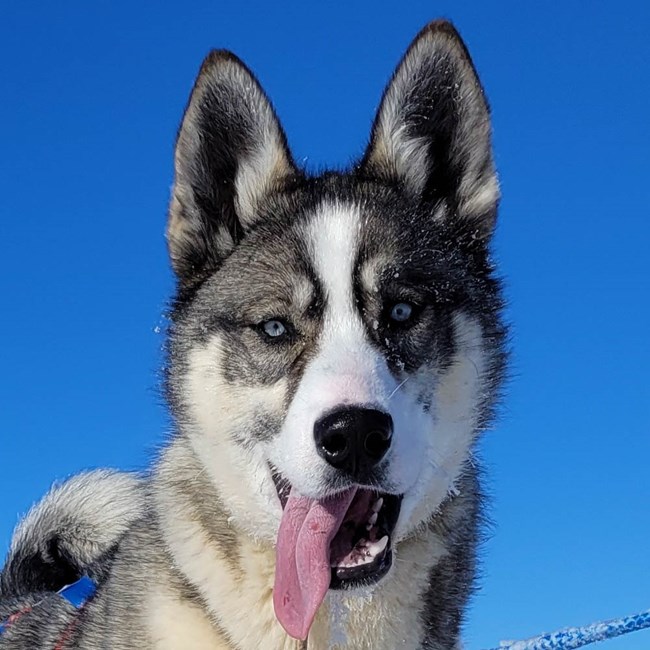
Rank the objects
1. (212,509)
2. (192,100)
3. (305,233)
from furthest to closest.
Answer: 1. (192,100)
2. (305,233)
3. (212,509)

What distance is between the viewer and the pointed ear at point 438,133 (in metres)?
4.52

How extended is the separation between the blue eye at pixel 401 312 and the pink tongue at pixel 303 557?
0.77 m

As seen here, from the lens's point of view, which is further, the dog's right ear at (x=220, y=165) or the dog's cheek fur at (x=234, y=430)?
the dog's right ear at (x=220, y=165)

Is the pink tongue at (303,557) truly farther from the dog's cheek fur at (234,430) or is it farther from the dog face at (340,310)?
the dog's cheek fur at (234,430)

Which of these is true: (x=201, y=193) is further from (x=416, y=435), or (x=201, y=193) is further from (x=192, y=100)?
(x=416, y=435)

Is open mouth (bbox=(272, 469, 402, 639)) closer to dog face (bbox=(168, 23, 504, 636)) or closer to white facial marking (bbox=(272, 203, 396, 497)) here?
dog face (bbox=(168, 23, 504, 636))

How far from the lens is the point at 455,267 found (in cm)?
427

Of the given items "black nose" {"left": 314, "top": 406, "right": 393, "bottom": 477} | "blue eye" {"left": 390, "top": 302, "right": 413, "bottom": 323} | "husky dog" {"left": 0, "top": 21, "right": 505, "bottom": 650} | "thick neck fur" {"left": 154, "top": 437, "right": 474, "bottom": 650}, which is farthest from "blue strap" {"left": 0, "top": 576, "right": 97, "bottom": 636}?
"blue eye" {"left": 390, "top": 302, "right": 413, "bottom": 323}

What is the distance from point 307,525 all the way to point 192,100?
207 cm

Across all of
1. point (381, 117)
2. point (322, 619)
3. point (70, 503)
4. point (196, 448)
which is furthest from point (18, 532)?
point (381, 117)

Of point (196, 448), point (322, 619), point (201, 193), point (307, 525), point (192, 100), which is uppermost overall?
point (192, 100)

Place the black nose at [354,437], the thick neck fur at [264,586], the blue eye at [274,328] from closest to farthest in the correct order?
1. the black nose at [354,437]
2. the thick neck fur at [264,586]
3. the blue eye at [274,328]

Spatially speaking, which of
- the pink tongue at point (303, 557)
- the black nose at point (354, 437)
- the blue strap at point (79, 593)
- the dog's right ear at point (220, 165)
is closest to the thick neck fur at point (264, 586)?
the pink tongue at point (303, 557)

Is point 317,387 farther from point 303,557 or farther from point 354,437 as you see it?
point 303,557
